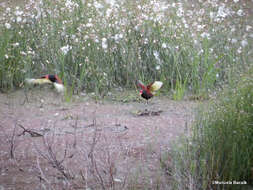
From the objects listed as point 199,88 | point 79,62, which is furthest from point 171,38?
point 79,62

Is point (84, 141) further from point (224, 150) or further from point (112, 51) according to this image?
point (112, 51)

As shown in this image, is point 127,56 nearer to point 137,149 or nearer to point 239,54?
point 239,54

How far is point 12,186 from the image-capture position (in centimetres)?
247

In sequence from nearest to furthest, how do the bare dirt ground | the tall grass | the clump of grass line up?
the clump of grass, the bare dirt ground, the tall grass

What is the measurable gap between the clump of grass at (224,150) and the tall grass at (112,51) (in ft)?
7.60

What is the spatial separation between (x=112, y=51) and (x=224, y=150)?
10.4 ft

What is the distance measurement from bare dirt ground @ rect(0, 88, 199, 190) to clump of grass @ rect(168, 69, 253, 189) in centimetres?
20

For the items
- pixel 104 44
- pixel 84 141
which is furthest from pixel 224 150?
pixel 104 44

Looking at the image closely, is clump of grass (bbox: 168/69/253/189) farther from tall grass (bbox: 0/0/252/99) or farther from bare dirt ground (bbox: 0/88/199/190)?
tall grass (bbox: 0/0/252/99)

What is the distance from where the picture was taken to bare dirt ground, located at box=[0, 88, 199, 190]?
8.27 feet

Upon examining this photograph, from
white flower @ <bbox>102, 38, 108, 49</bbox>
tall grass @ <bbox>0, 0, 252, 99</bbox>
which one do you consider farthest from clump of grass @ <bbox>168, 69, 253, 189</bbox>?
white flower @ <bbox>102, 38, 108, 49</bbox>

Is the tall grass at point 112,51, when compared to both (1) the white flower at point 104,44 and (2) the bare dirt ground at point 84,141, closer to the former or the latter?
(1) the white flower at point 104,44

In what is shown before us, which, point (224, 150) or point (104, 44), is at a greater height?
point (104, 44)

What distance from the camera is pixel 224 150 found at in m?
2.43
